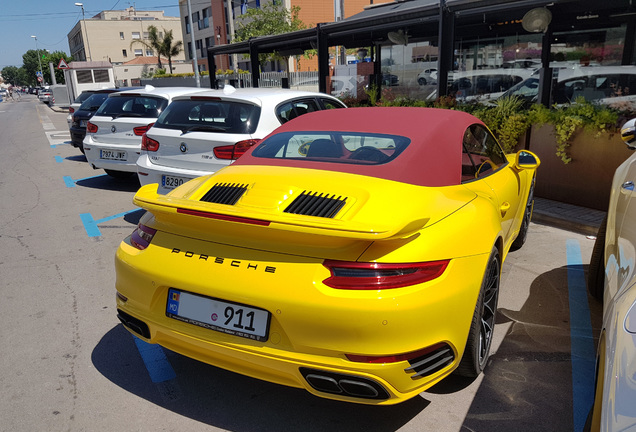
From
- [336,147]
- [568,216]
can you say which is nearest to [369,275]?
[336,147]

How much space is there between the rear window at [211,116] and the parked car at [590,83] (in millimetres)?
5390

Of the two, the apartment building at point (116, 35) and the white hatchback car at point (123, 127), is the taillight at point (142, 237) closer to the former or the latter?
the white hatchback car at point (123, 127)

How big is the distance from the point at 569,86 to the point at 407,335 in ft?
30.6

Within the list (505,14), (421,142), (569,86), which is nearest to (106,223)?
(421,142)

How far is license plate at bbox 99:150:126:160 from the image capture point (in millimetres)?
8109

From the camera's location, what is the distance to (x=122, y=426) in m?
2.55

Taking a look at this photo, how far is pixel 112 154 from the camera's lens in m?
8.20

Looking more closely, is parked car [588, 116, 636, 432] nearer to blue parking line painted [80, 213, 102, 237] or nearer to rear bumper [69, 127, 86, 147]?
blue parking line painted [80, 213, 102, 237]

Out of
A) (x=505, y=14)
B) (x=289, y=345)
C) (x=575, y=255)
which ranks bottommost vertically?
(x=575, y=255)

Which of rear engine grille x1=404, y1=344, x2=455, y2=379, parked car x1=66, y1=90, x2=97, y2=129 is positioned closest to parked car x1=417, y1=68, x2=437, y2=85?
parked car x1=66, y1=90, x2=97, y2=129

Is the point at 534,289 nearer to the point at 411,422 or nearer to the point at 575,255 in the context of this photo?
the point at 575,255

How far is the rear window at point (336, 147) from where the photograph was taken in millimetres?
3023

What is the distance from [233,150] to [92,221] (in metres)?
2.49

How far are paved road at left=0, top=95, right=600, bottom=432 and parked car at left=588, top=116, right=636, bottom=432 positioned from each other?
621 mm
